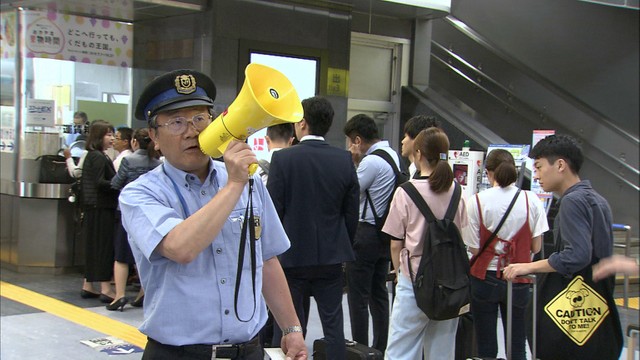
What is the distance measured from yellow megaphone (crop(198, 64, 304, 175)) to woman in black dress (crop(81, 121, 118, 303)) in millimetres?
4879

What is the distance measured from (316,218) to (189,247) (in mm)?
2329

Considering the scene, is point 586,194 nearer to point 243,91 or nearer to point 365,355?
point 365,355

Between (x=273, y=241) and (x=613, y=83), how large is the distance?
134 inches

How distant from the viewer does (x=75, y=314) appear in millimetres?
6348

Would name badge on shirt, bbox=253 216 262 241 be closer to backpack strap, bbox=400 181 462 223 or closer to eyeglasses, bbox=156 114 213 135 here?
eyeglasses, bbox=156 114 213 135

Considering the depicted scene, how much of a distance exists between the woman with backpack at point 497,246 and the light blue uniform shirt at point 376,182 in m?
0.77

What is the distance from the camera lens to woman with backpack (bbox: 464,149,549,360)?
4418 mm

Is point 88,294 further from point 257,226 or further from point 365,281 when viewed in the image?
point 257,226

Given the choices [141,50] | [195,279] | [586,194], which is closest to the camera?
[195,279]

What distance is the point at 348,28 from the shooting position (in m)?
8.30

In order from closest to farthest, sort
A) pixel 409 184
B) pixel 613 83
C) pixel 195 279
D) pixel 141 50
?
pixel 195 279
pixel 409 184
pixel 613 83
pixel 141 50

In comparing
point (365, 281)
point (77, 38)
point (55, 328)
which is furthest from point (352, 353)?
point (77, 38)

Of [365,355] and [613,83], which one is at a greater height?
[613,83]

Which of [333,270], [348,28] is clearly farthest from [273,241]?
[348,28]
